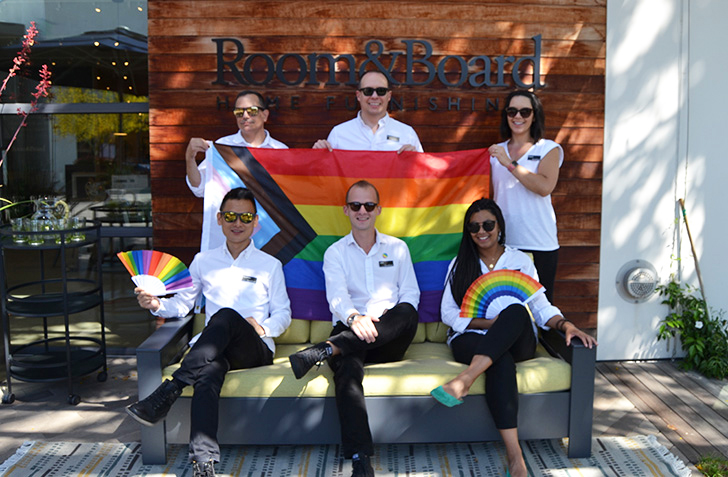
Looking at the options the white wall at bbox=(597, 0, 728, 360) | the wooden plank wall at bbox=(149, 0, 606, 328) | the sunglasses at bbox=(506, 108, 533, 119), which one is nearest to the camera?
the sunglasses at bbox=(506, 108, 533, 119)

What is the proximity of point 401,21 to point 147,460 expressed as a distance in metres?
3.27

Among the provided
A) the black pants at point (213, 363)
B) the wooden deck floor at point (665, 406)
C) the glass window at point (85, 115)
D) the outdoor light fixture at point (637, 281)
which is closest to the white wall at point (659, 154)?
the outdoor light fixture at point (637, 281)

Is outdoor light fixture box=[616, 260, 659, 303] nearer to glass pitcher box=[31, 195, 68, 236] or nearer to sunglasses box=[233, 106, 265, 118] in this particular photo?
sunglasses box=[233, 106, 265, 118]

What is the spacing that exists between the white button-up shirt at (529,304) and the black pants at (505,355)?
0.21m

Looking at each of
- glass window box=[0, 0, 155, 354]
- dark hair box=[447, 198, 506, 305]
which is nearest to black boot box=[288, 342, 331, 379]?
dark hair box=[447, 198, 506, 305]

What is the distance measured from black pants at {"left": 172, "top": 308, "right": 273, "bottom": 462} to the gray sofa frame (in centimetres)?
17

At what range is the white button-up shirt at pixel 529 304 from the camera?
3.38m

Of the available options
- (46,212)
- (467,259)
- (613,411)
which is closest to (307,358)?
(467,259)

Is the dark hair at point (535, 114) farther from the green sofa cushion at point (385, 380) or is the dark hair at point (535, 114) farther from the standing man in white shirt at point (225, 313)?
the standing man in white shirt at point (225, 313)

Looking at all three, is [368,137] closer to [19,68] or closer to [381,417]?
[381,417]

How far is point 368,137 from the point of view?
157 inches

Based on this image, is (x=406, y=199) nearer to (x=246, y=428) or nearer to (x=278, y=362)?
(x=278, y=362)

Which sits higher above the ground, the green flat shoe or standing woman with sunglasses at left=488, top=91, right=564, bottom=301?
standing woman with sunglasses at left=488, top=91, right=564, bottom=301

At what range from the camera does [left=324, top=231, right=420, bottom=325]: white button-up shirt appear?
348 cm
